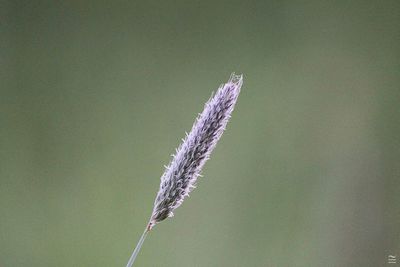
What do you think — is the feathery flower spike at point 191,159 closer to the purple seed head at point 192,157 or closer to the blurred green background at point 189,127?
the purple seed head at point 192,157

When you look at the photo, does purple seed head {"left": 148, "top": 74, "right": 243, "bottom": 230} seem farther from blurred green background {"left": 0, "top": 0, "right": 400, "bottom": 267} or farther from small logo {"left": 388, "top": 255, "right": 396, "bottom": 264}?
small logo {"left": 388, "top": 255, "right": 396, "bottom": 264}

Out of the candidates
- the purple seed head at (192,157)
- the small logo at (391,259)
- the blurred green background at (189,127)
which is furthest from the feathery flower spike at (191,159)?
the small logo at (391,259)

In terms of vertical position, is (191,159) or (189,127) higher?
(189,127)

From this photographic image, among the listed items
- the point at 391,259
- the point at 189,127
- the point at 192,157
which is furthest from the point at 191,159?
the point at 391,259

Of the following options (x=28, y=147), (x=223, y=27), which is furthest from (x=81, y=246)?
(x=223, y=27)

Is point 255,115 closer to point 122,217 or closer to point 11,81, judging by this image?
point 122,217

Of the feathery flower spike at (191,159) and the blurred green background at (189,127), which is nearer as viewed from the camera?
the feathery flower spike at (191,159)

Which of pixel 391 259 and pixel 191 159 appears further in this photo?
pixel 391 259

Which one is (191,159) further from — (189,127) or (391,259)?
(391,259)
